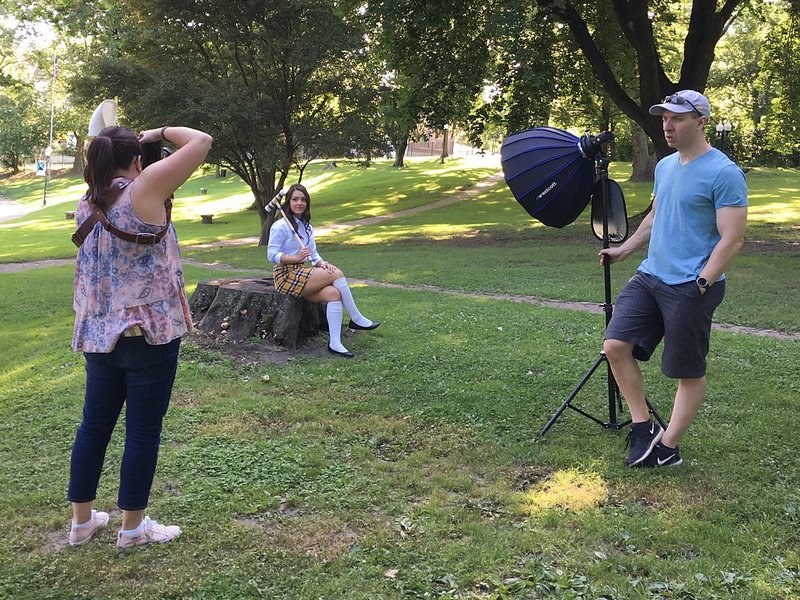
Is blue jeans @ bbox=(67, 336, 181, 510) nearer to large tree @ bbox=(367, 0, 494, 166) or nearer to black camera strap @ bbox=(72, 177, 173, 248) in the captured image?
black camera strap @ bbox=(72, 177, 173, 248)

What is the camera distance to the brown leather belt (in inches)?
119

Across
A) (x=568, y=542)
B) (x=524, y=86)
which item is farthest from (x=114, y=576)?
(x=524, y=86)

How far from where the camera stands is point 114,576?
9.84 feet

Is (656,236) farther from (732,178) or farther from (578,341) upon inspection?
(578,341)

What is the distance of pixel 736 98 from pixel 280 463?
40602 mm

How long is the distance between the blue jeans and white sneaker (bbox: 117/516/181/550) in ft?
0.43

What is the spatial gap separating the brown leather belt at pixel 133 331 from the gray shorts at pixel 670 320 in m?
2.71

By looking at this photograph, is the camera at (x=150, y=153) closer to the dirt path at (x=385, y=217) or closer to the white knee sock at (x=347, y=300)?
the white knee sock at (x=347, y=300)

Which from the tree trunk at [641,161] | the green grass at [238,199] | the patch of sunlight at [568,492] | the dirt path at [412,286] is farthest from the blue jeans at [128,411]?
the tree trunk at [641,161]

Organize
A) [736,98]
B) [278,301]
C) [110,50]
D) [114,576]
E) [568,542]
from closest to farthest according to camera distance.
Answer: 1. [114,576]
2. [568,542]
3. [278,301]
4. [110,50]
5. [736,98]

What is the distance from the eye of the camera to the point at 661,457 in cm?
400

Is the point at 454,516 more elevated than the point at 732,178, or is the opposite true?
the point at 732,178

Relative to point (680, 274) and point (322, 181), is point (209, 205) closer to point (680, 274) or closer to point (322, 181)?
point (322, 181)

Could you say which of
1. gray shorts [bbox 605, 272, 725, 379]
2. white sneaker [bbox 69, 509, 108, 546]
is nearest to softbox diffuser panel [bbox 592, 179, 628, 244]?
gray shorts [bbox 605, 272, 725, 379]
